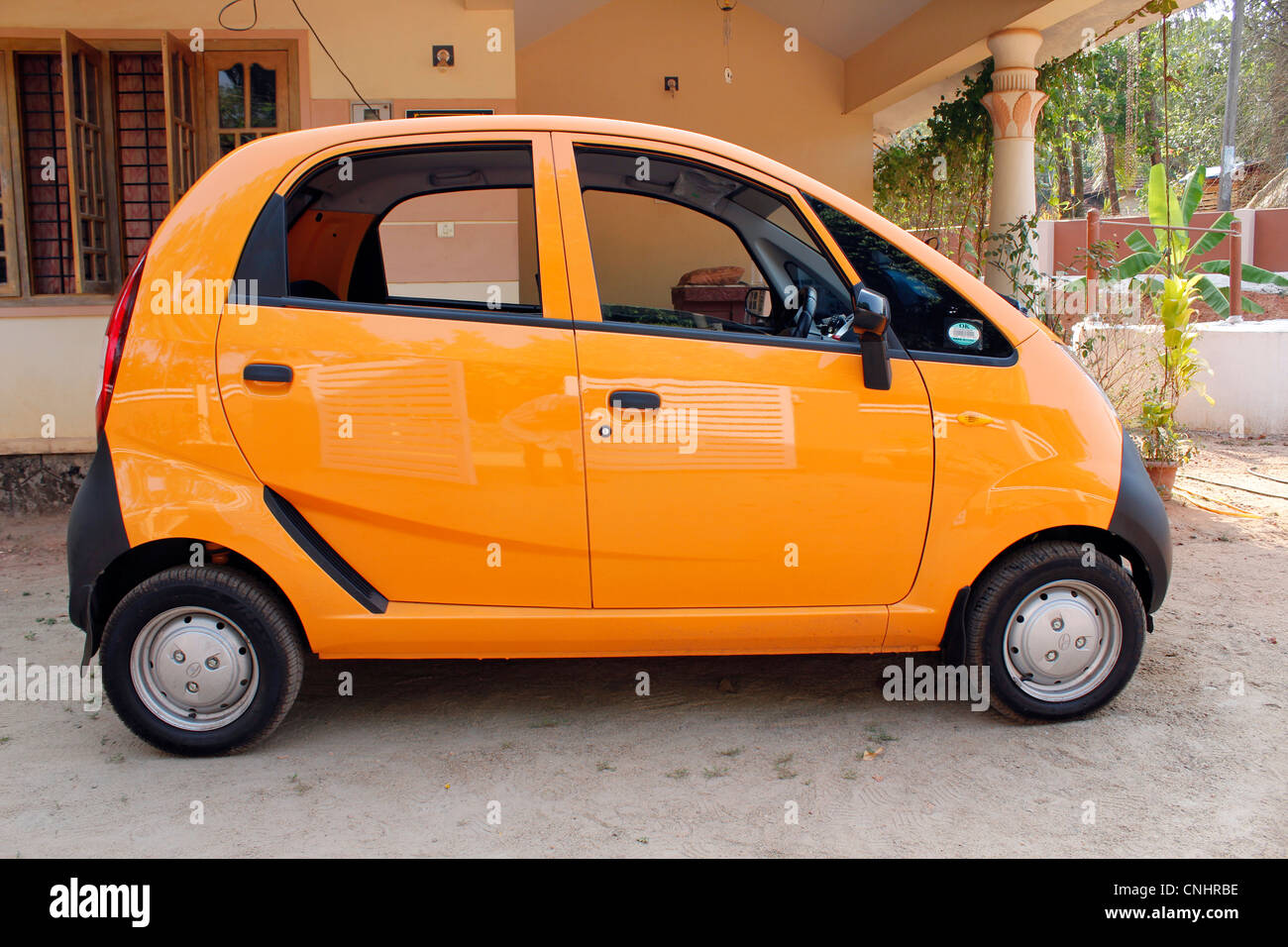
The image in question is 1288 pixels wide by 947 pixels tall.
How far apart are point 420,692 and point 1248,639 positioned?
345 cm

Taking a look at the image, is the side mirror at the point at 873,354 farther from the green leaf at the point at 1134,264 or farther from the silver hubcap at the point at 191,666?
the green leaf at the point at 1134,264

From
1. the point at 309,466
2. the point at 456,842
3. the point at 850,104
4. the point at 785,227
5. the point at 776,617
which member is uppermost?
the point at 850,104

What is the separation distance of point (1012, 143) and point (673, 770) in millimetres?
7416

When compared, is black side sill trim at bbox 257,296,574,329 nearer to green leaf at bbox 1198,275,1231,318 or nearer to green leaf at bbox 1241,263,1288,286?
green leaf at bbox 1198,275,1231,318

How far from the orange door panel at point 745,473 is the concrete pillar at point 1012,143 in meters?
6.16

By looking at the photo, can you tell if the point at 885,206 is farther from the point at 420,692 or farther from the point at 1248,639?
the point at 420,692

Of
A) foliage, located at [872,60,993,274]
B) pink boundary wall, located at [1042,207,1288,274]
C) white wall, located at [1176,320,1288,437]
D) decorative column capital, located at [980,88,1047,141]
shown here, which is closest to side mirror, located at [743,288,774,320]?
decorative column capital, located at [980,88,1047,141]

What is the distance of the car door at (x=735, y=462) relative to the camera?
10.5 feet

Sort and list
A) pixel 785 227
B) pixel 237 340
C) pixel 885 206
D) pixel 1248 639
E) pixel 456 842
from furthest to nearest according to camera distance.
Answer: pixel 885 206 < pixel 1248 639 < pixel 785 227 < pixel 237 340 < pixel 456 842

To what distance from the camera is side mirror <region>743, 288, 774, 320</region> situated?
4.12m

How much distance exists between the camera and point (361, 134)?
132 inches

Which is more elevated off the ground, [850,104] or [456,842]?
[850,104]

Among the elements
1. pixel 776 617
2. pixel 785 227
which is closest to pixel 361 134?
pixel 785 227

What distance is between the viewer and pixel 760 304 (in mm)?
4180
